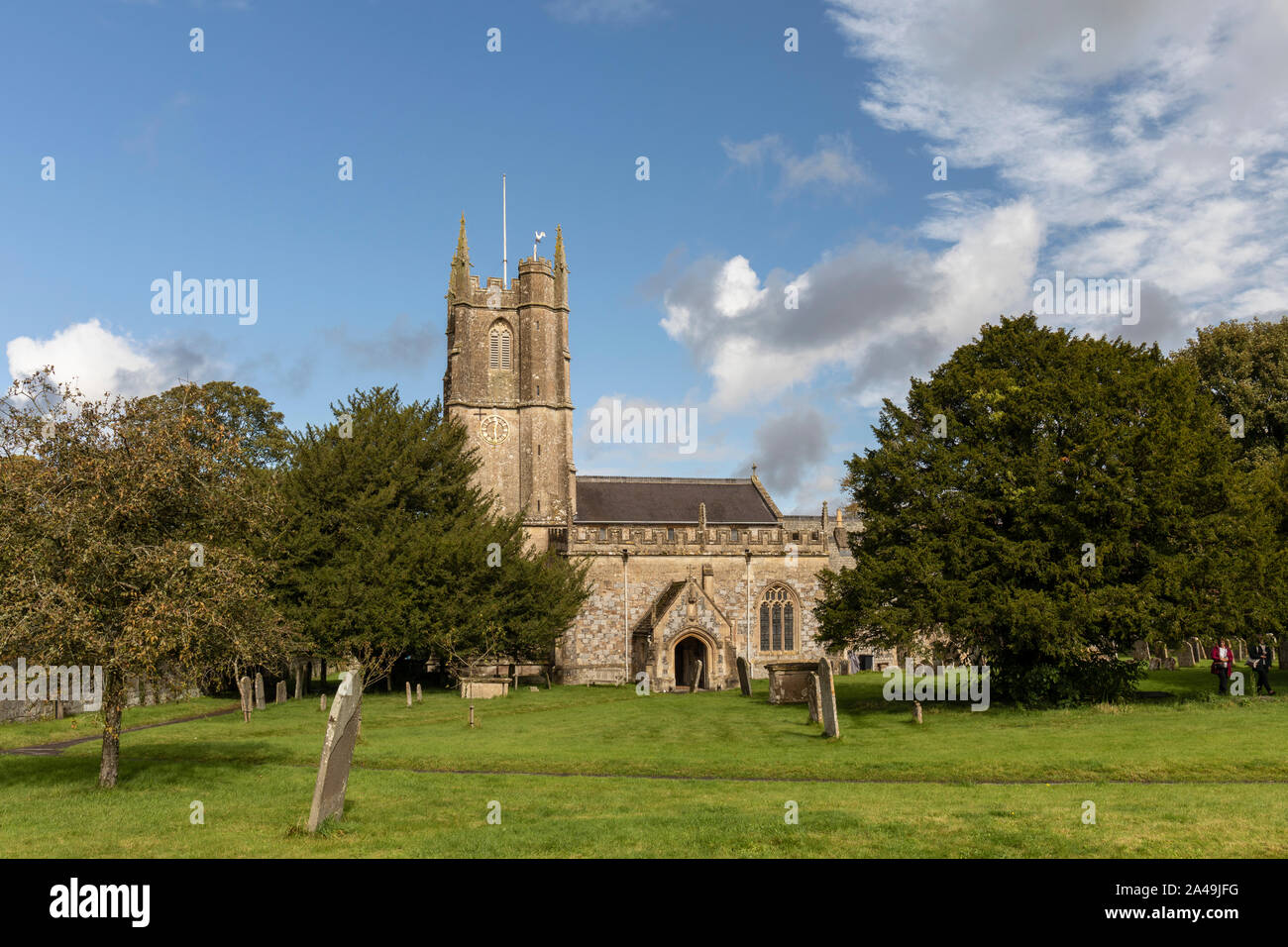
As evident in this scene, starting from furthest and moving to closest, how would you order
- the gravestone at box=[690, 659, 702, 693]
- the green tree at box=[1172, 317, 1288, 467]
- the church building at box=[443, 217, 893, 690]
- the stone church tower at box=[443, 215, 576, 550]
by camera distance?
1. the stone church tower at box=[443, 215, 576, 550]
2. the church building at box=[443, 217, 893, 690]
3. the gravestone at box=[690, 659, 702, 693]
4. the green tree at box=[1172, 317, 1288, 467]

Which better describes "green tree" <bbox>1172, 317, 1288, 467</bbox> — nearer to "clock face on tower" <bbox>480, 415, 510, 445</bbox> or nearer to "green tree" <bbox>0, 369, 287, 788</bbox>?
"clock face on tower" <bbox>480, 415, 510, 445</bbox>

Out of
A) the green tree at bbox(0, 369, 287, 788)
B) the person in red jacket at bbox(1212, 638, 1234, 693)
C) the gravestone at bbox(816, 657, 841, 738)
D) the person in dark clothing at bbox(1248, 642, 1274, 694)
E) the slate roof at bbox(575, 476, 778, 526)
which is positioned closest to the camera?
the green tree at bbox(0, 369, 287, 788)

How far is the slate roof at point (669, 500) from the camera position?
177 feet

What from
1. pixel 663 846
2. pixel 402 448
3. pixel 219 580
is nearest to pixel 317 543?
pixel 402 448

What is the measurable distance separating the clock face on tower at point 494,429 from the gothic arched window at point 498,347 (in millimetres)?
3378

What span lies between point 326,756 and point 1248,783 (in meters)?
14.6

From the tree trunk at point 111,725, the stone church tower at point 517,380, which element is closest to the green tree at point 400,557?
the stone church tower at point 517,380

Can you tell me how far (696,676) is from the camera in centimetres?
4488

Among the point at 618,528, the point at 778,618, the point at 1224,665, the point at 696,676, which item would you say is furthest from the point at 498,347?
the point at 1224,665

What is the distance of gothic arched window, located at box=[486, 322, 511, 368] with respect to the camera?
55.1 meters

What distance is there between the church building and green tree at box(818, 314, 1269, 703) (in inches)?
712

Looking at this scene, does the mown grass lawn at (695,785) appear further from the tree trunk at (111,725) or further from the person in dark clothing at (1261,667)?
the person in dark clothing at (1261,667)

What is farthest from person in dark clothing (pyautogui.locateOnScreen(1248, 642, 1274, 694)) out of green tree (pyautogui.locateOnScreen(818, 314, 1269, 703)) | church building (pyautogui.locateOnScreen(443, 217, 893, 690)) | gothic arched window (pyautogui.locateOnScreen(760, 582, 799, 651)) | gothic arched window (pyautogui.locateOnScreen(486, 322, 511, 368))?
gothic arched window (pyautogui.locateOnScreen(486, 322, 511, 368))

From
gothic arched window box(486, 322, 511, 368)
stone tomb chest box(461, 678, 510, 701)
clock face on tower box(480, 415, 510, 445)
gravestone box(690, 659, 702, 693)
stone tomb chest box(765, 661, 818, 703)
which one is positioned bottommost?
gravestone box(690, 659, 702, 693)
